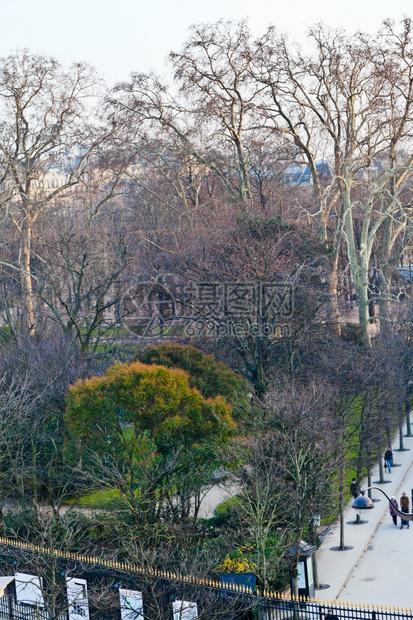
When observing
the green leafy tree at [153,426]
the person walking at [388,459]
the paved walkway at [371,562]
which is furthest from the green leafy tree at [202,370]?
the person walking at [388,459]

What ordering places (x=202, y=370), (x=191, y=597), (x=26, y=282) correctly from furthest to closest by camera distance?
(x=26, y=282) → (x=202, y=370) → (x=191, y=597)

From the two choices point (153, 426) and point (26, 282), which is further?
point (26, 282)

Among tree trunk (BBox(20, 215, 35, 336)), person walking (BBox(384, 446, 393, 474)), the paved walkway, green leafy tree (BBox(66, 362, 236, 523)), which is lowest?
the paved walkway

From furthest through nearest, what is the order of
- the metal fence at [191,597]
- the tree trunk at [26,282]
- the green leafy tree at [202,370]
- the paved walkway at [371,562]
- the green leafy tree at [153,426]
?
the tree trunk at [26,282] < the green leafy tree at [202,370] < the green leafy tree at [153,426] < the paved walkway at [371,562] < the metal fence at [191,597]

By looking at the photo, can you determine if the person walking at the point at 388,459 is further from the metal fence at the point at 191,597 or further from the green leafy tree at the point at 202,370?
the metal fence at the point at 191,597

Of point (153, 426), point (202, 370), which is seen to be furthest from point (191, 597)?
point (202, 370)

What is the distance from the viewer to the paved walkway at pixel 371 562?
19500mm

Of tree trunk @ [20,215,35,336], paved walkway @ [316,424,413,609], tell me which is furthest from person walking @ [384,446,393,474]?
tree trunk @ [20,215,35,336]

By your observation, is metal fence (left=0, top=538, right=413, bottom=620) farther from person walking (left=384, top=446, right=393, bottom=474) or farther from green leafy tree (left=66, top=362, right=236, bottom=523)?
person walking (left=384, top=446, right=393, bottom=474)

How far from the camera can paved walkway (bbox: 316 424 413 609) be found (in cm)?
1950

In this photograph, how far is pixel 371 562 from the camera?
21781 mm

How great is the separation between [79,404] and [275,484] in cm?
513

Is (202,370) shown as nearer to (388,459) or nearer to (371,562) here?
(371,562)

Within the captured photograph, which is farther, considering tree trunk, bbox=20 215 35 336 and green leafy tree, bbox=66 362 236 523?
tree trunk, bbox=20 215 35 336
